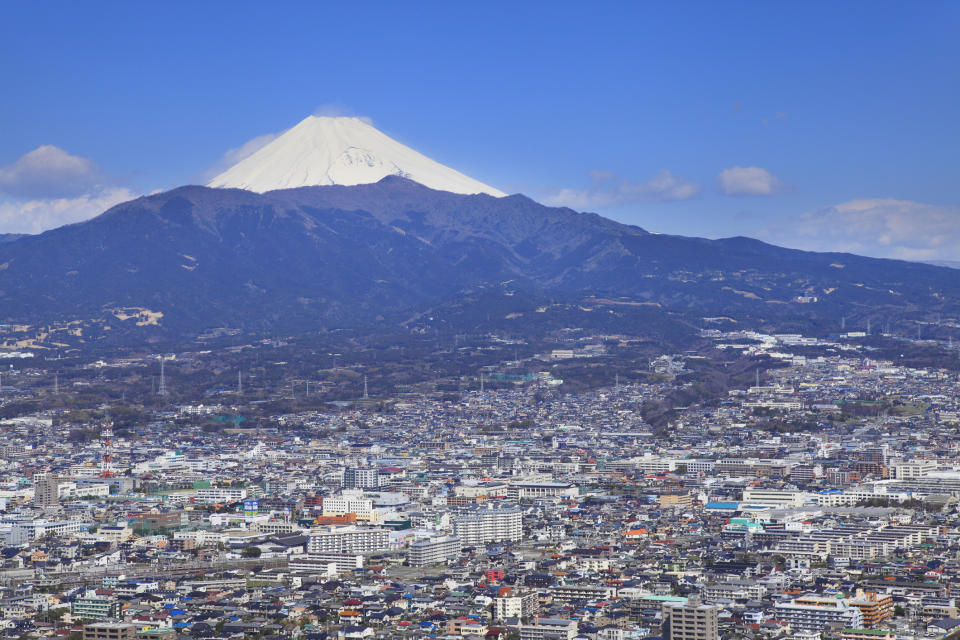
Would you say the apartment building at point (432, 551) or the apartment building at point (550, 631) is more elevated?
the apartment building at point (432, 551)

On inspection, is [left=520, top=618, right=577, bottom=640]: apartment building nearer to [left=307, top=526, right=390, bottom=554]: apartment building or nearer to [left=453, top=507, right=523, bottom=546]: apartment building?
[left=307, top=526, right=390, bottom=554]: apartment building

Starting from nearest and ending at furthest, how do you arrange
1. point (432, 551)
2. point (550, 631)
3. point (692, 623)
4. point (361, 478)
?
point (692, 623) < point (550, 631) < point (432, 551) < point (361, 478)

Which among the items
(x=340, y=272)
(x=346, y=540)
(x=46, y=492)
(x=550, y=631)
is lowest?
(x=550, y=631)

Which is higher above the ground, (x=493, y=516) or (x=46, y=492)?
(x=46, y=492)

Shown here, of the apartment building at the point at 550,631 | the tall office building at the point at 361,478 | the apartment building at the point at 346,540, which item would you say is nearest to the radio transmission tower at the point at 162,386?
the tall office building at the point at 361,478

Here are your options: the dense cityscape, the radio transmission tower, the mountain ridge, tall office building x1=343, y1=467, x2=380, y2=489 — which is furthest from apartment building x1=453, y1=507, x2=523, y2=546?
the mountain ridge

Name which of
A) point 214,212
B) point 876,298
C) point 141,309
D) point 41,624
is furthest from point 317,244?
point 41,624

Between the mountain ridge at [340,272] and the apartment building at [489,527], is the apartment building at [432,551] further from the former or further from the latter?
the mountain ridge at [340,272]

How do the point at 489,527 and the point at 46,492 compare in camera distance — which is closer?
the point at 489,527

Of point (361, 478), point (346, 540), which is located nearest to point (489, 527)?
point (346, 540)

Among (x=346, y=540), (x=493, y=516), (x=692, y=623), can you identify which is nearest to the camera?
(x=692, y=623)

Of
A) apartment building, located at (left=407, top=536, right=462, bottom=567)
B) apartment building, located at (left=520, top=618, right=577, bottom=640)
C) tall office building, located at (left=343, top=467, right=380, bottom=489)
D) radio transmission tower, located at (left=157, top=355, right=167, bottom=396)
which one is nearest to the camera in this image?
apartment building, located at (left=520, top=618, right=577, bottom=640)

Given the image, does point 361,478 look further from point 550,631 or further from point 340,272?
point 340,272
